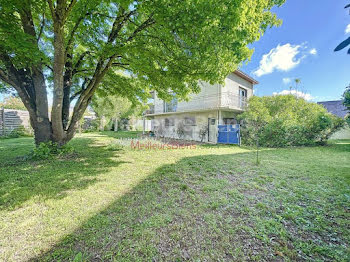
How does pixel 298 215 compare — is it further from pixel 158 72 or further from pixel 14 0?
pixel 14 0

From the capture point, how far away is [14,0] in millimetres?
3354

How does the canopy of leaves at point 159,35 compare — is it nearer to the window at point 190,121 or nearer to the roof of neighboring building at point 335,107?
the window at point 190,121

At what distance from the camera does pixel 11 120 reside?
40.1 ft

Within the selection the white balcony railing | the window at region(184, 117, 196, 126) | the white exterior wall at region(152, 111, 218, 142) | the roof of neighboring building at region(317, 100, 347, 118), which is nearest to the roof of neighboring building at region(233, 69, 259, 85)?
the white balcony railing

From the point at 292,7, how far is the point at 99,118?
2221 cm

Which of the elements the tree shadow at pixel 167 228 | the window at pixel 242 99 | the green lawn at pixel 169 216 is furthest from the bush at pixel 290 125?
the tree shadow at pixel 167 228

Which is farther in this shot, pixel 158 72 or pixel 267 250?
pixel 158 72

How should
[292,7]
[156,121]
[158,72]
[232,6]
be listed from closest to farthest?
[232,6] → [158,72] → [292,7] → [156,121]

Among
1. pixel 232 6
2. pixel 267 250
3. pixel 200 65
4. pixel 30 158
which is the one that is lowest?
pixel 267 250

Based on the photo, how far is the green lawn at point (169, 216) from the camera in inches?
68.7

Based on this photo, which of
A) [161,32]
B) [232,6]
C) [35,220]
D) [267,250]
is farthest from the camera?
[161,32]

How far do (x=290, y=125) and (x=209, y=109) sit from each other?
223 inches

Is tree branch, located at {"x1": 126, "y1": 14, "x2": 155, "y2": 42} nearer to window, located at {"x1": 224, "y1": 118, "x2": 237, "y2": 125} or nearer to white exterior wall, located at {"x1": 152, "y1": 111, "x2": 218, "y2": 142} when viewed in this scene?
white exterior wall, located at {"x1": 152, "y1": 111, "x2": 218, "y2": 142}

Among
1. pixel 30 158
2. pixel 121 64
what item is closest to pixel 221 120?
pixel 121 64
